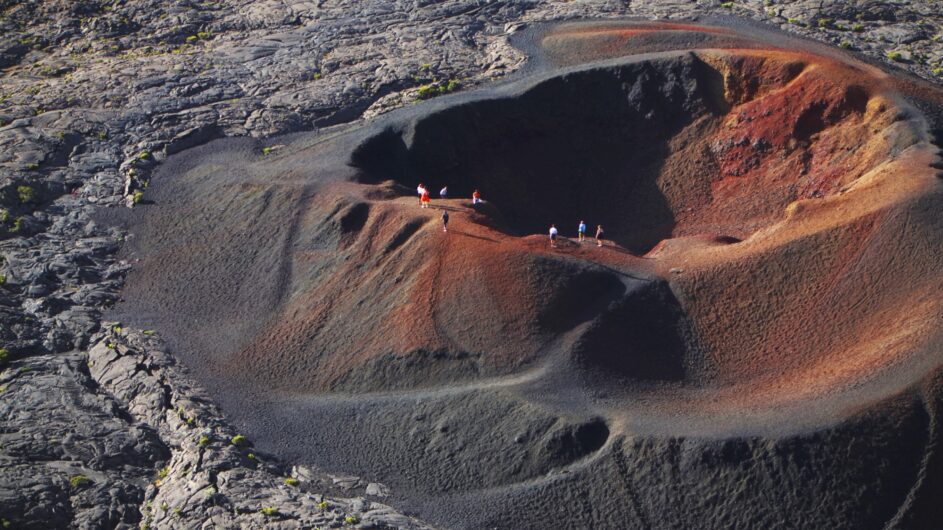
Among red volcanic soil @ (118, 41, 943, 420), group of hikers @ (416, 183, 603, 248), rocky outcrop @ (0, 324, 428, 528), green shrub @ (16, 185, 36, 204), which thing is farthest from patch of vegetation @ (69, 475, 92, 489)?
green shrub @ (16, 185, 36, 204)

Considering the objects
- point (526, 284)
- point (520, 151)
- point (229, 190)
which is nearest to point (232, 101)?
point (229, 190)

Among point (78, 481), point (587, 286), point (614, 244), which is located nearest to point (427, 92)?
point (614, 244)

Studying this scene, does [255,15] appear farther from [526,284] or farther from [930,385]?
[930,385]

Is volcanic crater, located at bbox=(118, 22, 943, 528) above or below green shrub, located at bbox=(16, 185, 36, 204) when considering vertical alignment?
below

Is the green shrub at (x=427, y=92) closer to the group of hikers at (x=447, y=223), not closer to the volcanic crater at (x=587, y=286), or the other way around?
the volcanic crater at (x=587, y=286)

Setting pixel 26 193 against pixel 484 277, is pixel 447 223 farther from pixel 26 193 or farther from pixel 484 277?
pixel 26 193

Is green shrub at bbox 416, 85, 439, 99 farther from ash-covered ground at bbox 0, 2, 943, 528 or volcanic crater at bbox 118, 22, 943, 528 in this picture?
volcanic crater at bbox 118, 22, 943, 528
